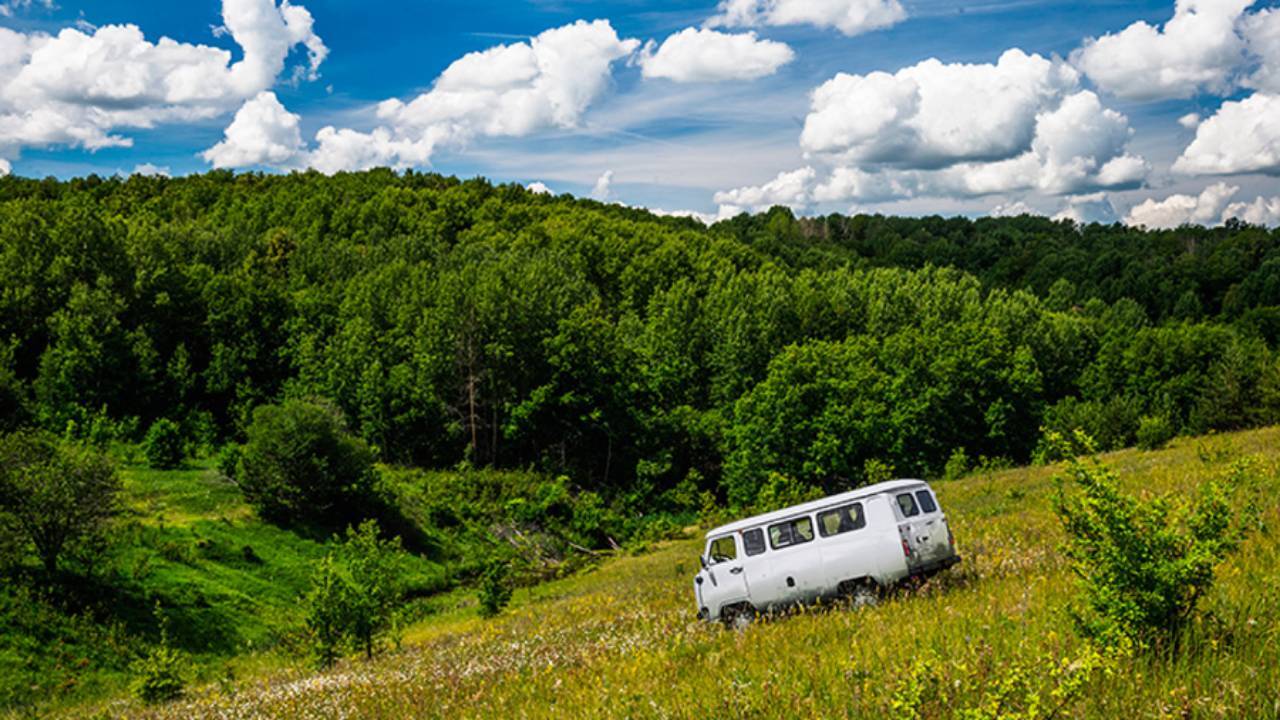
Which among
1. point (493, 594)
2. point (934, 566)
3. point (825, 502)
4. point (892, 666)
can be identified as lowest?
point (493, 594)

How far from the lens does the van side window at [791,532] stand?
16391 mm

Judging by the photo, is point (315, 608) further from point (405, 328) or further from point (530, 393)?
point (405, 328)

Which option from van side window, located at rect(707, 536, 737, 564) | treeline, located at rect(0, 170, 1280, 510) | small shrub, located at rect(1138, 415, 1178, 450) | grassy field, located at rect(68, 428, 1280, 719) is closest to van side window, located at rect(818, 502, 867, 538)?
grassy field, located at rect(68, 428, 1280, 719)

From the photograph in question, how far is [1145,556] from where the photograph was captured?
6750 millimetres

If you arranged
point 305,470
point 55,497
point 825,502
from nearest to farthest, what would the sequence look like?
1. point 825,502
2. point 55,497
3. point 305,470

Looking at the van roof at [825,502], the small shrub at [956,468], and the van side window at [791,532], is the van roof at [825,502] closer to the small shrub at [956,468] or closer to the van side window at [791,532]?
the van side window at [791,532]

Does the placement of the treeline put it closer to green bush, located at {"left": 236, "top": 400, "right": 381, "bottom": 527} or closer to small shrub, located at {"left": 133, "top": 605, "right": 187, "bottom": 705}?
green bush, located at {"left": 236, "top": 400, "right": 381, "bottom": 527}

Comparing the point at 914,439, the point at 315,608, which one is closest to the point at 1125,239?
the point at 914,439

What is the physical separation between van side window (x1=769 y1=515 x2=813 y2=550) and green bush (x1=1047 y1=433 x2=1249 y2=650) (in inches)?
365

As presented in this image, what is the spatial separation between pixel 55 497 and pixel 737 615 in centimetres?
3053

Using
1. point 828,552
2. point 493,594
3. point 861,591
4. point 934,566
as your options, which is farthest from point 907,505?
point 493,594

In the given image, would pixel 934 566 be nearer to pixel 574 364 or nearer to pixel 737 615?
pixel 737 615

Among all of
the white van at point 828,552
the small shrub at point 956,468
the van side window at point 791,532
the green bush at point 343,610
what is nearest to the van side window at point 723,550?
the white van at point 828,552

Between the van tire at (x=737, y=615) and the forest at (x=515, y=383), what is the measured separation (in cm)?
2418
